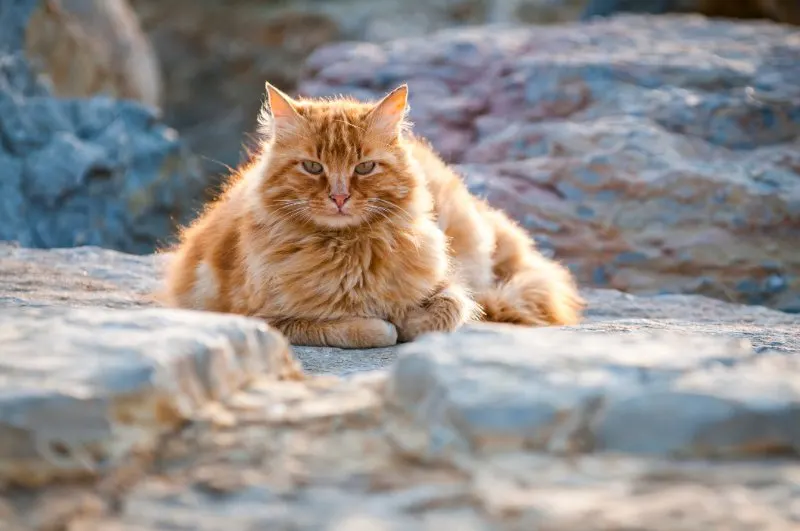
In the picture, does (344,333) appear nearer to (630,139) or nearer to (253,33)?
(630,139)

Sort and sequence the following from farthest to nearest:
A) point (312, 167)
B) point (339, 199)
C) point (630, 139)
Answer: point (630, 139), point (312, 167), point (339, 199)

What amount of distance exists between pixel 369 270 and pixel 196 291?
1058mm

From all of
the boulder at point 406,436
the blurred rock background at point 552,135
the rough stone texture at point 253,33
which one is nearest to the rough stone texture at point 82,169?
the blurred rock background at point 552,135

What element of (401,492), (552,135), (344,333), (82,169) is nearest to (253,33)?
(82,169)

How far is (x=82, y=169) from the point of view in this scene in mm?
8203

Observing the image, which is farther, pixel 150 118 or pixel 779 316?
pixel 150 118

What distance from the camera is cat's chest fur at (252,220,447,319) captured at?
14.2 feet

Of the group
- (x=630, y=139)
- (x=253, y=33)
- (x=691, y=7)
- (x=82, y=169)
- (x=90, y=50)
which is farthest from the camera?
(x=253, y=33)

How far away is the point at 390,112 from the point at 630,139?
4.07 m

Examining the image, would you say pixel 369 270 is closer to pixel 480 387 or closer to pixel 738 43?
pixel 480 387

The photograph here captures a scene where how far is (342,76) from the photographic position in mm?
10320

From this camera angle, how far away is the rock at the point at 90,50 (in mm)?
9938

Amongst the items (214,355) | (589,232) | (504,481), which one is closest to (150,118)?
(589,232)

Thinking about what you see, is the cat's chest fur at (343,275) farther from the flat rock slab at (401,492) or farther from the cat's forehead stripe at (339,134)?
the flat rock slab at (401,492)
